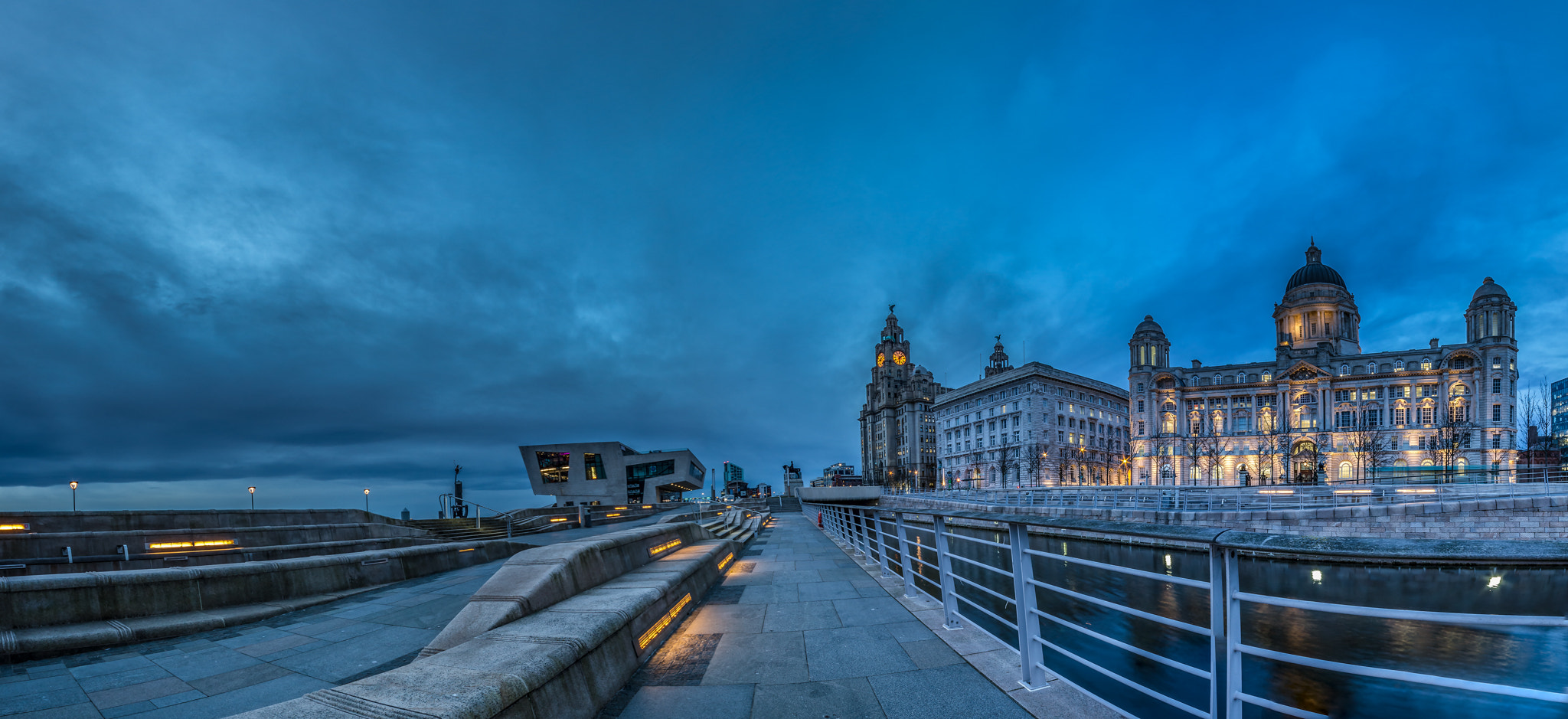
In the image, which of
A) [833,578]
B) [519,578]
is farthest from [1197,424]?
[519,578]

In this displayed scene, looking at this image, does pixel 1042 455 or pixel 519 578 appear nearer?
pixel 519 578

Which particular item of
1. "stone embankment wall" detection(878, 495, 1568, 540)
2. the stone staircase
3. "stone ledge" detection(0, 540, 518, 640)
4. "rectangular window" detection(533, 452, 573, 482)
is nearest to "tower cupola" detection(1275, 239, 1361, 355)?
"stone embankment wall" detection(878, 495, 1568, 540)

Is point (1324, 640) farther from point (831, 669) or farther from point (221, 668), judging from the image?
point (221, 668)

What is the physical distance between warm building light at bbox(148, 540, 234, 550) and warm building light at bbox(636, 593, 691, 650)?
14476mm

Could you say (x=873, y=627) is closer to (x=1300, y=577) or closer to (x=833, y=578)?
(x=833, y=578)

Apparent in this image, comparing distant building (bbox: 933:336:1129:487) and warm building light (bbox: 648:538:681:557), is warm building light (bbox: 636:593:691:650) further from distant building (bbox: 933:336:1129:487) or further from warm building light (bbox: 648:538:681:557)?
distant building (bbox: 933:336:1129:487)

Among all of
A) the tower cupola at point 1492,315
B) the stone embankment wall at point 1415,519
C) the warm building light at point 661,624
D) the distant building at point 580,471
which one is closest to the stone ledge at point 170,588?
the warm building light at point 661,624

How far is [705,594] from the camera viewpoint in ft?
33.5

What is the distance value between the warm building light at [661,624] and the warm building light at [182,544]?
1448 centimetres

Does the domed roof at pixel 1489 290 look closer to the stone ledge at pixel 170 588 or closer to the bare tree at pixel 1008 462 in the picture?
the bare tree at pixel 1008 462

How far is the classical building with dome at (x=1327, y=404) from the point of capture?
243 ft

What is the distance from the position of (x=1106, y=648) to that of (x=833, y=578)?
20.8 ft

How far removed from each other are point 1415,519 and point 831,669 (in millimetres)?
35504

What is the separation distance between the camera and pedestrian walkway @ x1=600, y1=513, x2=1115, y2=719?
5176mm
